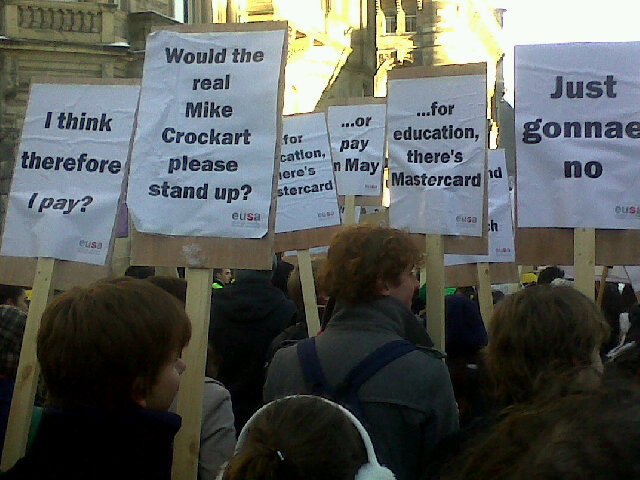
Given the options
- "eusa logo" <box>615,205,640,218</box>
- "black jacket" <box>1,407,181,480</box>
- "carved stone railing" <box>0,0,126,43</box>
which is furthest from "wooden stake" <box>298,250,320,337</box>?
"carved stone railing" <box>0,0,126,43</box>

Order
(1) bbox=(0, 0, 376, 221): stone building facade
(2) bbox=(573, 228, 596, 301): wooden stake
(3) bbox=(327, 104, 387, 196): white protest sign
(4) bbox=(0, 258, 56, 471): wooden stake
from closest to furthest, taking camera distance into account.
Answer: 1. (4) bbox=(0, 258, 56, 471): wooden stake
2. (2) bbox=(573, 228, 596, 301): wooden stake
3. (3) bbox=(327, 104, 387, 196): white protest sign
4. (1) bbox=(0, 0, 376, 221): stone building facade

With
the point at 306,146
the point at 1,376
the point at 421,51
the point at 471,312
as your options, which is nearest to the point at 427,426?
the point at 471,312

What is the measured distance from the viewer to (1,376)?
148 inches

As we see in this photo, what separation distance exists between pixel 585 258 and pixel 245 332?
1.67 m

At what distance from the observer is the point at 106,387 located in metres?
2.15

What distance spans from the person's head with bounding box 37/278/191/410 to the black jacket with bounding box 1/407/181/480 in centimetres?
5

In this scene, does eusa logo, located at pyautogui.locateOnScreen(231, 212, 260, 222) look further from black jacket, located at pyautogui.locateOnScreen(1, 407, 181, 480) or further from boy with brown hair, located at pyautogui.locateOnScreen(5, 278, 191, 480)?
black jacket, located at pyautogui.locateOnScreen(1, 407, 181, 480)

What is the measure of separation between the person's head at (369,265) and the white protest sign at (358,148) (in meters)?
5.03

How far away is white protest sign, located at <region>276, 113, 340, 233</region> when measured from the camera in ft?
22.4

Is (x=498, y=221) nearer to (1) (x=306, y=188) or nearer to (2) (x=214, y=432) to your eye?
(1) (x=306, y=188)

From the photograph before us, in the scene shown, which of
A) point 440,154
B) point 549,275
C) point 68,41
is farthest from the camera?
point 68,41

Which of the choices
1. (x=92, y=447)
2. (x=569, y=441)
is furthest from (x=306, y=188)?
(x=569, y=441)

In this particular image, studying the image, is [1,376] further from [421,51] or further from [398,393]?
[421,51]

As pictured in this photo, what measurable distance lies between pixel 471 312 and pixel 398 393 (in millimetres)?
1579
